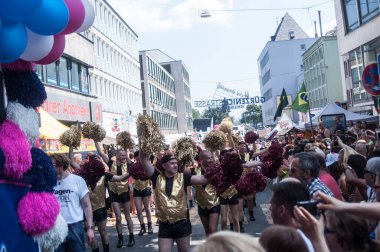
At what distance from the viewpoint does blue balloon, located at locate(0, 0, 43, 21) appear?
2.83 meters

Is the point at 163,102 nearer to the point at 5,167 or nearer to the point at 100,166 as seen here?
the point at 100,166

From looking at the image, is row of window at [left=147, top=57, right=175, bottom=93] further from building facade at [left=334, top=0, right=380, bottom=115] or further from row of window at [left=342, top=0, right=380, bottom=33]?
row of window at [left=342, top=0, right=380, bottom=33]

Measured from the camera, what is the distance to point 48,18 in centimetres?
314

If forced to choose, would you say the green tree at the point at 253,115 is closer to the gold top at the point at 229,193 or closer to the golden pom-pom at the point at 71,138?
the gold top at the point at 229,193

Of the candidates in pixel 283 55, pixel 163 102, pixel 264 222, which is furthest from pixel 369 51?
pixel 283 55

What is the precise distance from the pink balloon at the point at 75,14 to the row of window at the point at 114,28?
106 feet

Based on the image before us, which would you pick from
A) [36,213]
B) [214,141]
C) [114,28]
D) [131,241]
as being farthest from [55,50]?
[114,28]

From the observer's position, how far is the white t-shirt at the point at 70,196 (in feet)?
19.2

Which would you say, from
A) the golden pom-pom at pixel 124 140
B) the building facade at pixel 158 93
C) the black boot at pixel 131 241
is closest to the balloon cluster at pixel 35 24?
the golden pom-pom at pixel 124 140

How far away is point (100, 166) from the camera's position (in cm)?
768

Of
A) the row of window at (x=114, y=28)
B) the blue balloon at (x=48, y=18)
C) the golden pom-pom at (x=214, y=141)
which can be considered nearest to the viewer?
the blue balloon at (x=48, y=18)

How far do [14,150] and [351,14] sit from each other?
2254 centimetres

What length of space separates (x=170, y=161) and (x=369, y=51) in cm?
1887

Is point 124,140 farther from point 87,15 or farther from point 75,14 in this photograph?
point 75,14
